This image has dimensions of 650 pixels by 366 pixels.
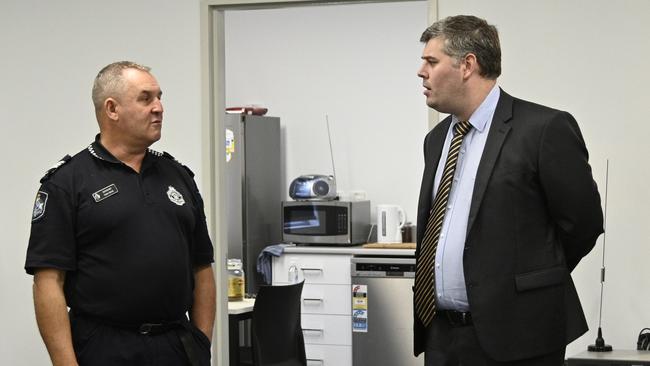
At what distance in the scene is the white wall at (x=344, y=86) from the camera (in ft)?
23.5

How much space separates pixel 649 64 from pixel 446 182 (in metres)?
1.73

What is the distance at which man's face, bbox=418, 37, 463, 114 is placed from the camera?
2379 mm

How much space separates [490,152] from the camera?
2.30 meters

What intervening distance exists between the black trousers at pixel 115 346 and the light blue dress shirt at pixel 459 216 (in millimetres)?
716

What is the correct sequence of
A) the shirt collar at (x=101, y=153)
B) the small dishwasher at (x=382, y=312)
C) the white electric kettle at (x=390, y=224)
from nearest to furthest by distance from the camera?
the shirt collar at (x=101, y=153)
the small dishwasher at (x=382, y=312)
the white electric kettle at (x=390, y=224)

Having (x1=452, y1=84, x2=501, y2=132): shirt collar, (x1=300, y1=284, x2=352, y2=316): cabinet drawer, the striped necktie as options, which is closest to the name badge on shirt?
the striped necktie

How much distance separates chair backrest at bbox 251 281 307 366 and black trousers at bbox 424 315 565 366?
2.09 metres

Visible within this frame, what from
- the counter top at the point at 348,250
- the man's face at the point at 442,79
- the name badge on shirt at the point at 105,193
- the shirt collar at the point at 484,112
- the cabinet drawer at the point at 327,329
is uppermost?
the man's face at the point at 442,79

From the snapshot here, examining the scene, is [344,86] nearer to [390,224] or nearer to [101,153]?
[390,224]

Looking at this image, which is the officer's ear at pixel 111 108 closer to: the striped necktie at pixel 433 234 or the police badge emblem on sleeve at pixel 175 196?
the police badge emblem on sleeve at pixel 175 196

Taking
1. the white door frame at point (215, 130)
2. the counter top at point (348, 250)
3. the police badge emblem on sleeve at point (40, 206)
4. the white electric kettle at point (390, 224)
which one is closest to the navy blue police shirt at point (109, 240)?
the police badge emblem on sleeve at point (40, 206)

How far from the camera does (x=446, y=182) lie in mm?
2408

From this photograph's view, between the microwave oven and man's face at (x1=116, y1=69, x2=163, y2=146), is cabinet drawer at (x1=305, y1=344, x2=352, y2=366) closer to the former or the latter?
the microwave oven

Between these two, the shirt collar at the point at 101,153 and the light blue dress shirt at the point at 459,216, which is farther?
the shirt collar at the point at 101,153
